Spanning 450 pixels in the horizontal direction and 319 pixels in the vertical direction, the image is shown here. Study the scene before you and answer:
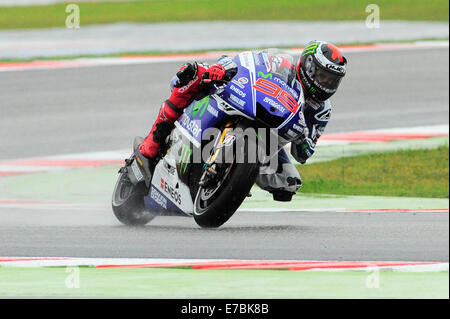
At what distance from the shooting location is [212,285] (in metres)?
5.90

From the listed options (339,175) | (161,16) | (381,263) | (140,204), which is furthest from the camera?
(161,16)

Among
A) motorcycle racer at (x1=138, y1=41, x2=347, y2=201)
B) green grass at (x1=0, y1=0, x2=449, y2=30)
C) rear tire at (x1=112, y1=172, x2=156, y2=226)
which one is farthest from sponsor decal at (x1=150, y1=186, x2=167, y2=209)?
green grass at (x1=0, y1=0, x2=449, y2=30)

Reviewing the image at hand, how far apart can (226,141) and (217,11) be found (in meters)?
17.5

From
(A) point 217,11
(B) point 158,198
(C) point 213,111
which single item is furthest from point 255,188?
(A) point 217,11

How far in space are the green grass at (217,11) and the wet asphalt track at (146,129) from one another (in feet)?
17.4

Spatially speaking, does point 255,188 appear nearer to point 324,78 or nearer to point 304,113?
point 304,113

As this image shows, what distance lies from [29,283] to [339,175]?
600 cm

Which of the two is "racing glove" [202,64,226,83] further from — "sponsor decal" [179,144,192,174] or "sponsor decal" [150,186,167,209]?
"sponsor decal" [150,186,167,209]

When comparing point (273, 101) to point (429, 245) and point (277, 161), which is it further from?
point (429, 245)

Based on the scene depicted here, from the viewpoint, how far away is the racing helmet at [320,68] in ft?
23.5

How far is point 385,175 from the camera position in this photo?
1152 centimetres

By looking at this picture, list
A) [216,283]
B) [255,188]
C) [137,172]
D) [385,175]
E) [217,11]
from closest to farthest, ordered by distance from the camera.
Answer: [216,283], [137,172], [255,188], [385,175], [217,11]

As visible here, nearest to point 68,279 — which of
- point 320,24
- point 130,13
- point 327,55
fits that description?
point 327,55

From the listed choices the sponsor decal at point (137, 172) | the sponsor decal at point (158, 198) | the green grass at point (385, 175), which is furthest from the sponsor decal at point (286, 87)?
the green grass at point (385, 175)
